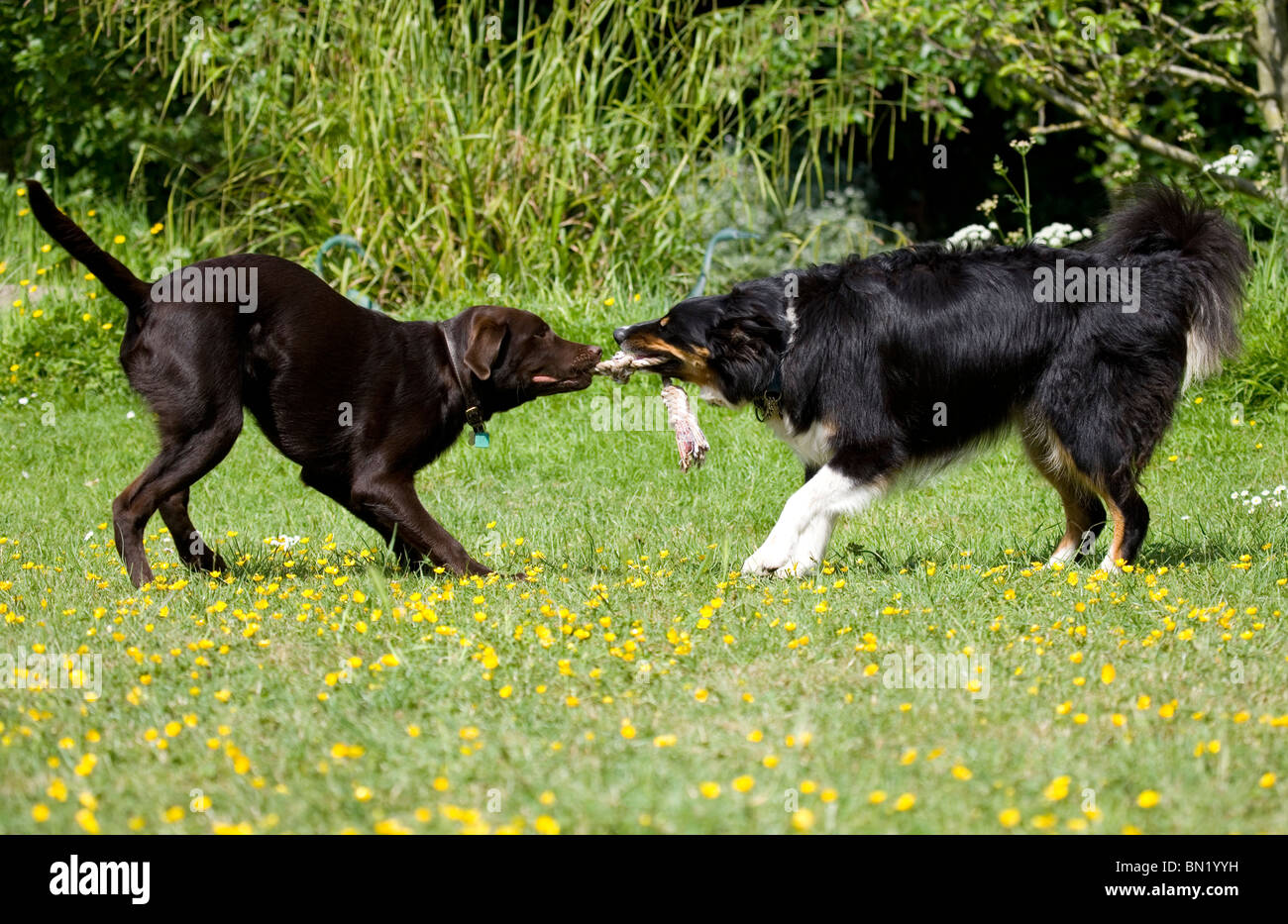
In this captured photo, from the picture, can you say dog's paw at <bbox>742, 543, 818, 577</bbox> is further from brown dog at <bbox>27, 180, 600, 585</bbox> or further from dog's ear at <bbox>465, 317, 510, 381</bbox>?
dog's ear at <bbox>465, 317, 510, 381</bbox>

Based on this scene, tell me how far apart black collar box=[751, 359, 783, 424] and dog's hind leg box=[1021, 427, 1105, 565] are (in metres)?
1.03

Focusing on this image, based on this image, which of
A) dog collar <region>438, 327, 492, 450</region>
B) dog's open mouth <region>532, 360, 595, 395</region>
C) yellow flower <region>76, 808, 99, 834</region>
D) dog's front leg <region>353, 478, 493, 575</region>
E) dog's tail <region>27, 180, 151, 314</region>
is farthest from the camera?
dog's open mouth <region>532, 360, 595, 395</region>

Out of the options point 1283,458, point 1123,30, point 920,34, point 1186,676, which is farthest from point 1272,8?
point 1186,676

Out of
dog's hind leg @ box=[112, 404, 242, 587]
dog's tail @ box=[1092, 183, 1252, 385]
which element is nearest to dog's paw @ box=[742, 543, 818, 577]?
dog's tail @ box=[1092, 183, 1252, 385]

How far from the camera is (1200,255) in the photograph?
5.45 meters

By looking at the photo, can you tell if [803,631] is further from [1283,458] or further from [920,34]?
[920,34]

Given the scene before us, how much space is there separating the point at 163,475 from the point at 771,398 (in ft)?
7.80

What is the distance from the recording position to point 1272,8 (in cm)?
961

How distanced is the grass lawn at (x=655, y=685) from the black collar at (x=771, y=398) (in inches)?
25.5

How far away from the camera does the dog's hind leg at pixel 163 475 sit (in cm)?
509

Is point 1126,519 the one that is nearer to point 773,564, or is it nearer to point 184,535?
point 773,564

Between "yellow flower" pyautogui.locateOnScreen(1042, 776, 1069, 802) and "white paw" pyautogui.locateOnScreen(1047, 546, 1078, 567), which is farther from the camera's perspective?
"white paw" pyautogui.locateOnScreen(1047, 546, 1078, 567)

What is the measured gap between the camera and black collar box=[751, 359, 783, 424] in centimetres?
546

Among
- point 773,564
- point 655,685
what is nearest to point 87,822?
point 655,685
